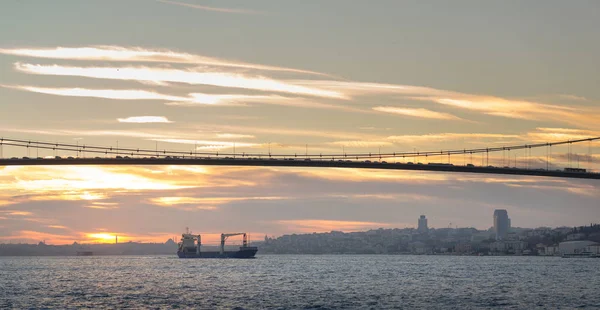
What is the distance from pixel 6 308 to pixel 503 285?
46.5 m

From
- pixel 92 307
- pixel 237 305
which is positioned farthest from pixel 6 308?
pixel 237 305

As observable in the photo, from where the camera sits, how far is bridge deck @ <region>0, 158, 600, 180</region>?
296 feet

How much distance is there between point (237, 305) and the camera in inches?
2509

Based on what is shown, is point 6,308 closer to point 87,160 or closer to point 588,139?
point 87,160

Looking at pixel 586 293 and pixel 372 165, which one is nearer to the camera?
pixel 586 293

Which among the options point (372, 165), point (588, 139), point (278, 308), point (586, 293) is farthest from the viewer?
point (588, 139)

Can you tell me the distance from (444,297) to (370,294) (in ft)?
21.7

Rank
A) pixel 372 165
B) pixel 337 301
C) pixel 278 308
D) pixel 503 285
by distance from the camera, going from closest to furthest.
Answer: pixel 278 308, pixel 337 301, pixel 503 285, pixel 372 165

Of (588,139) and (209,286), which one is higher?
(588,139)

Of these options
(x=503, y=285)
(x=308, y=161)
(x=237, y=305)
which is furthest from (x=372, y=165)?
(x=237, y=305)

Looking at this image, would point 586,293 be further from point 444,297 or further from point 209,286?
A: point 209,286

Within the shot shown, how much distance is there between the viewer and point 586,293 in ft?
246

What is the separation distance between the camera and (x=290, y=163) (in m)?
97.8

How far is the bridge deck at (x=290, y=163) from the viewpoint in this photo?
296ft
